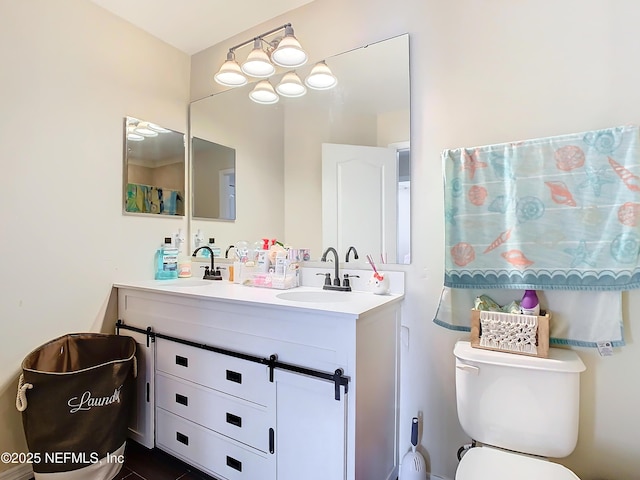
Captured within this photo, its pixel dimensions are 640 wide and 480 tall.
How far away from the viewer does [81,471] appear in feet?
4.88

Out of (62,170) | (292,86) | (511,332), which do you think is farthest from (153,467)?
(292,86)

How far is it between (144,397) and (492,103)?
222 centimetres

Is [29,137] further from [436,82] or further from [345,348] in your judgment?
[436,82]

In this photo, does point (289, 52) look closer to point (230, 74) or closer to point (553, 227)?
point (230, 74)

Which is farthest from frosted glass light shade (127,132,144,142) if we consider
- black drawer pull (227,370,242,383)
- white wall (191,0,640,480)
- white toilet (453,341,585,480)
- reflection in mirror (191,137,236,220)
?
white toilet (453,341,585,480)

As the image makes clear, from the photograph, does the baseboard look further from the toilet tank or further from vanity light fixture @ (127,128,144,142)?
the toilet tank

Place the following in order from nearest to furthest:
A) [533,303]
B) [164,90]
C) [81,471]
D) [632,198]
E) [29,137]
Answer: [632,198] → [533,303] → [81,471] → [29,137] → [164,90]

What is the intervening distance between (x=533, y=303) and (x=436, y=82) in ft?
3.36

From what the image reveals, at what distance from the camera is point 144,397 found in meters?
1.82

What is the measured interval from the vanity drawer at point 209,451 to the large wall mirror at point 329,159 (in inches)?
38.2

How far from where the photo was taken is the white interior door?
165 centimetres

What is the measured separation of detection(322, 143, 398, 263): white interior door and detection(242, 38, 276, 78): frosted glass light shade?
0.55 m

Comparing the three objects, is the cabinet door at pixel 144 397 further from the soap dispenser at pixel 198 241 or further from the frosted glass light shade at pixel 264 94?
the frosted glass light shade at pixel 264 94

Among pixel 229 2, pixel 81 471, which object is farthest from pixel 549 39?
pixel 81 471
